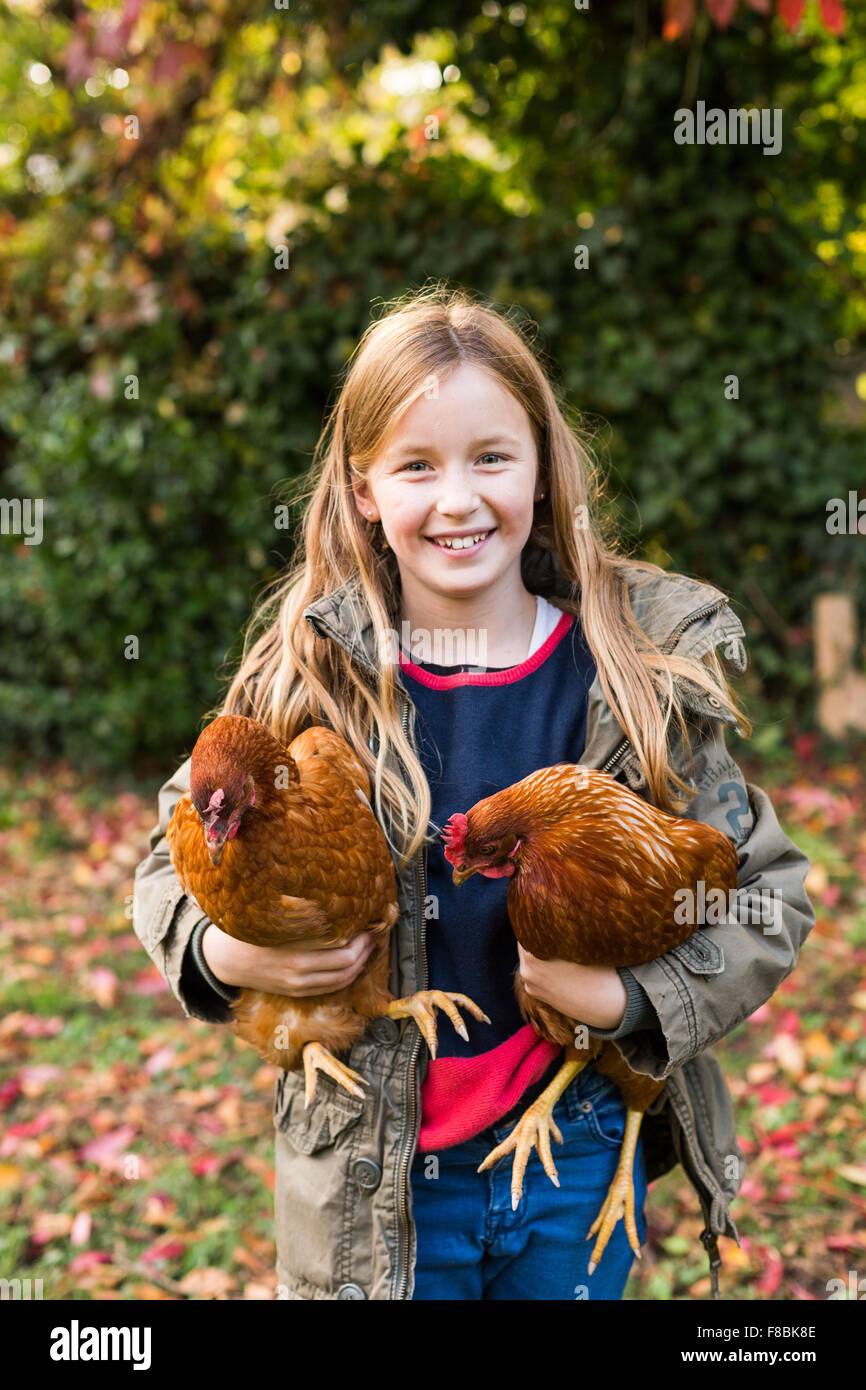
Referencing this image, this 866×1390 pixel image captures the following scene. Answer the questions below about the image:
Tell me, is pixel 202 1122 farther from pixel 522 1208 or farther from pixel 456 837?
pixel 456 837

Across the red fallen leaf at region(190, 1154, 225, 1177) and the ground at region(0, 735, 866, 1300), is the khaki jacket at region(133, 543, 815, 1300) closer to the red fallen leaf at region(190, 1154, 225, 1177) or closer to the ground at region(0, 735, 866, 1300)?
the ground at region(0, 735, 866, 1300)

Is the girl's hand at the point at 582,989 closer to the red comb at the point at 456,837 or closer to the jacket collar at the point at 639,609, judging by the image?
the red comb at the point at 456,837

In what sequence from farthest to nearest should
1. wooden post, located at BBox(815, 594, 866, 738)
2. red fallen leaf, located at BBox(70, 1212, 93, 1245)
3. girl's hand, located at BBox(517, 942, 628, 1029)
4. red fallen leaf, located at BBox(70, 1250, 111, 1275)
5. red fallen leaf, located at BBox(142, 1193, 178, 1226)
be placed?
1. wooden post, located at BBox(815, 594, 866, 738)
2. red fallen leaf, located at BBox(142, 1193, 178, 1226)
3. red fallen leaf, located at BBox(70, 1212, 93, 1245)
4. red fallen leaf, located at BBox(70, 1250, 111, 1275)
5. girl's hand, located at BBox(517, 942, 628, 1029)

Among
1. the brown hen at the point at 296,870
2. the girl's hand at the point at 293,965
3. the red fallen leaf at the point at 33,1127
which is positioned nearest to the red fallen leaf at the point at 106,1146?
the red fallen leaf at the point at 33,1127

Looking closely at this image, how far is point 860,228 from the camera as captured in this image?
513 centimetres

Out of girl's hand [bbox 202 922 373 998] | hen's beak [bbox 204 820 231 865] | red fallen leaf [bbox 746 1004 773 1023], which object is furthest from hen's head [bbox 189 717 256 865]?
red fallen leaf [bbox 746 1004 773 1023]

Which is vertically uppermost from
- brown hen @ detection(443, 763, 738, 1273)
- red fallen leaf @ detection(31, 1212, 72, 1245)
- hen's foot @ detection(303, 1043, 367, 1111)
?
brown hen @ detection(443, 763, 738, 1273)

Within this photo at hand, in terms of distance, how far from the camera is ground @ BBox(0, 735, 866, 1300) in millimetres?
2738

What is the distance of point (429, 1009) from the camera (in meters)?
1.66

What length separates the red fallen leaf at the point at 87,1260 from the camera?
272 cm

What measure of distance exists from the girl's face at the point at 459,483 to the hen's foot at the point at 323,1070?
77 cm

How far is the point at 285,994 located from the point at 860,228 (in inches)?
197
